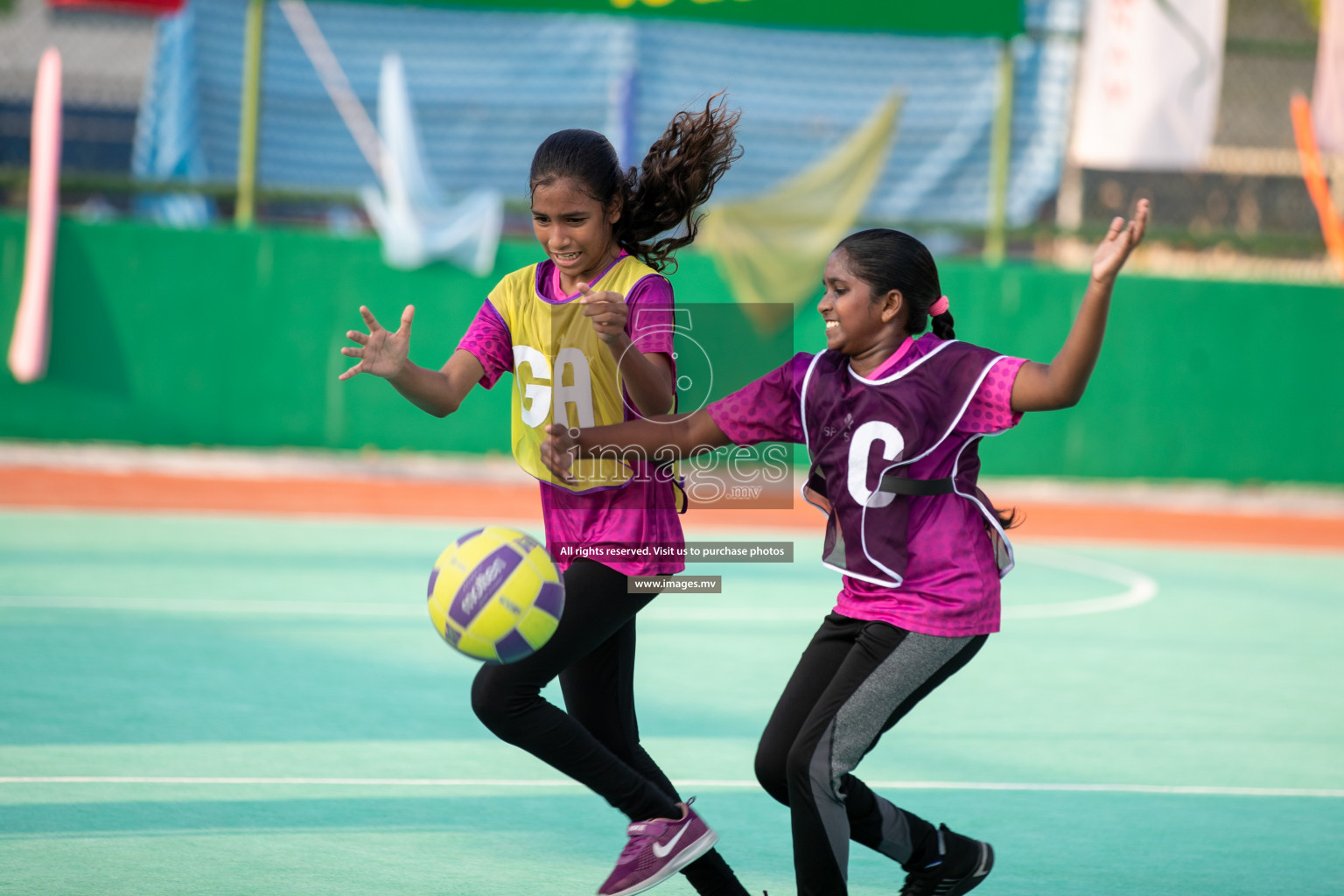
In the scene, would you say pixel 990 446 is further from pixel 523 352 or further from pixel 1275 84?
pixel 523 352

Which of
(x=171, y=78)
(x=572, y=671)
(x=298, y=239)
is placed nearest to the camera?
(x=572, y=671)

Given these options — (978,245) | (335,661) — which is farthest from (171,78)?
(335,661)

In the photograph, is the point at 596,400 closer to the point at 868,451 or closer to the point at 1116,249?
the point at 868,451

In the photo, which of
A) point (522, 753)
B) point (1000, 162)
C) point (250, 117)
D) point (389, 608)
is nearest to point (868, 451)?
point (522, 753)

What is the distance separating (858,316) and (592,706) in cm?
117

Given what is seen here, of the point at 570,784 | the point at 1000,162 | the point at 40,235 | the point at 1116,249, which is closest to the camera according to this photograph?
the point at 1116,249

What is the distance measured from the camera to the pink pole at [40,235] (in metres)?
12.7

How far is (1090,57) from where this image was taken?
45.9 ft

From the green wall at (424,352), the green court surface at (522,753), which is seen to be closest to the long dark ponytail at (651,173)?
the green court surface at (522,753)

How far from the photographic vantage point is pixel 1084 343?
3.27 m

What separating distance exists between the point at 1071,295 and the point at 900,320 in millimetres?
10599

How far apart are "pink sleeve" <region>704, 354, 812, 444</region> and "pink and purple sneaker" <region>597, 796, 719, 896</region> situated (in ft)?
3.04

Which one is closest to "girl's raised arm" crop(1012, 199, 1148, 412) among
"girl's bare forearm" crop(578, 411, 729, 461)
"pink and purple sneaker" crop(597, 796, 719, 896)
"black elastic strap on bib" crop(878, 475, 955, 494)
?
"black elastic strap on bib" crop(878, 475, 955, 494)

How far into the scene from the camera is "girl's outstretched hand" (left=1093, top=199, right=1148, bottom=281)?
10.6 ft
